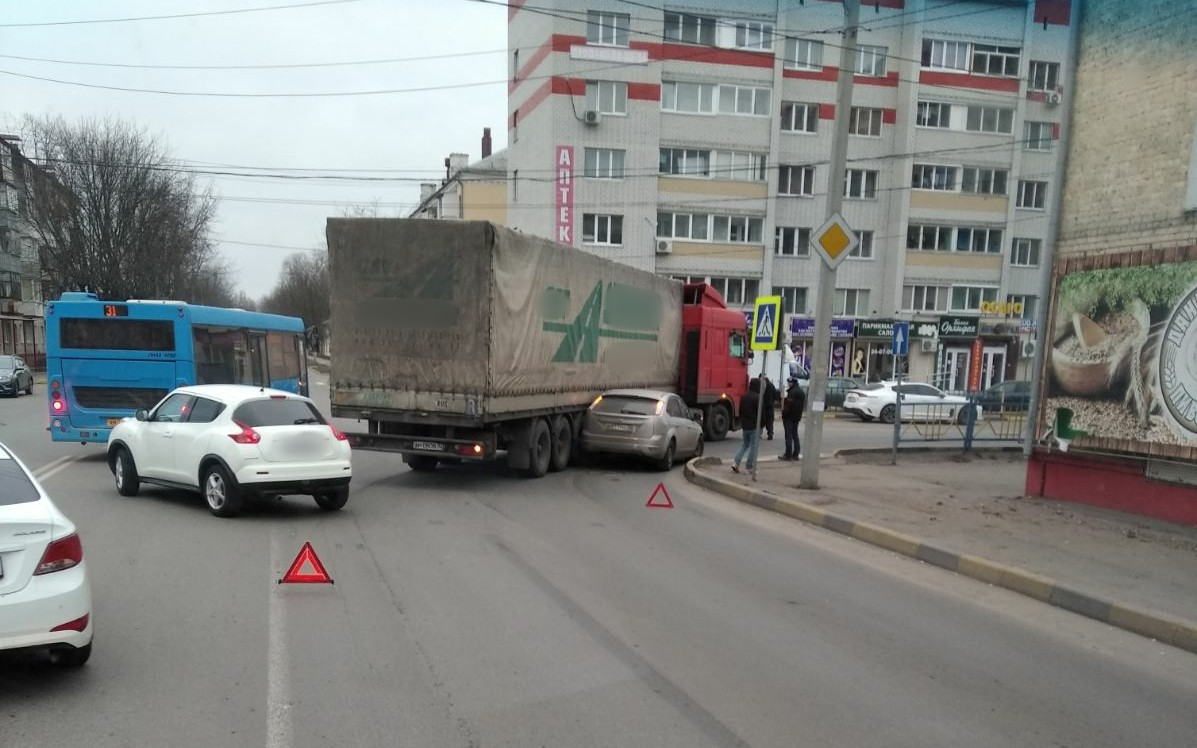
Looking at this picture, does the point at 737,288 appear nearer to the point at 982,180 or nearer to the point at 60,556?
the point at 982,180

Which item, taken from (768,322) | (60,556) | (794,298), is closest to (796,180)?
(794,298)

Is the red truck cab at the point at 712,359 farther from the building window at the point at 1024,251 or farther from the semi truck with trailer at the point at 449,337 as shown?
the building window at the point at 1024,251

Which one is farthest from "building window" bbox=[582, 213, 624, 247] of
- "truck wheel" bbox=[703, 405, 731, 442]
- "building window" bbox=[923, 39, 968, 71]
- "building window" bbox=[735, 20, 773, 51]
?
"building window" bbox=[923, 39, 968, 71]

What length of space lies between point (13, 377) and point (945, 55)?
44838 mm

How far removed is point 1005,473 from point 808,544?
8762 millimetres

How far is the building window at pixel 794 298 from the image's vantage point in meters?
40.4

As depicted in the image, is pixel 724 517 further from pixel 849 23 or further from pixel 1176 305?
pixel 849 23

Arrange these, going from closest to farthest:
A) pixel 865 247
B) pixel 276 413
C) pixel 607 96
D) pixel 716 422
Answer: pixel 276 413, pixel 716 422, pixel 607 96, pixel 865 247

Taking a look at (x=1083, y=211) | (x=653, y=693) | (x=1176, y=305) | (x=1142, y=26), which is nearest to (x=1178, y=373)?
(x=1176, y=305)

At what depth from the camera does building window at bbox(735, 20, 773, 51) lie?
124 feet

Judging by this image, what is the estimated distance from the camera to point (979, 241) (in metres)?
41.7

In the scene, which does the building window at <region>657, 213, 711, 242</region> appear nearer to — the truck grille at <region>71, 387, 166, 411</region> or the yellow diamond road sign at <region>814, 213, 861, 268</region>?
the yellow diamond road sign at <region>814, 213, 861, 268</region>

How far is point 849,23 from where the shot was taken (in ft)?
37.8

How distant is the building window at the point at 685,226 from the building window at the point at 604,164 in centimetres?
289
